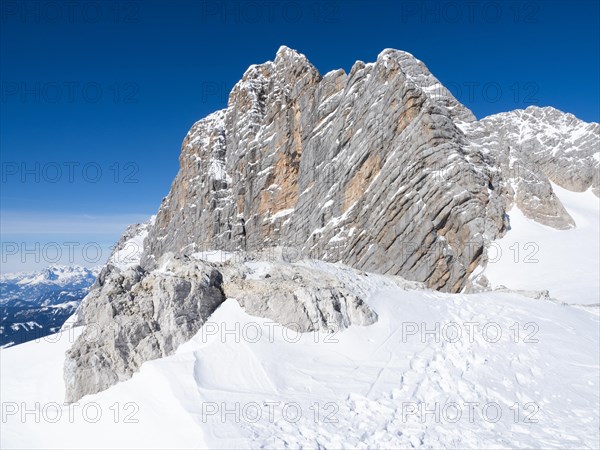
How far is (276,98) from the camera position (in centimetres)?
7075

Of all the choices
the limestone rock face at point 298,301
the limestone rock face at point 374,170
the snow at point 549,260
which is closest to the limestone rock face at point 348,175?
the limestone rock face at point 374,170

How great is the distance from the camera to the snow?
3075 centimetres

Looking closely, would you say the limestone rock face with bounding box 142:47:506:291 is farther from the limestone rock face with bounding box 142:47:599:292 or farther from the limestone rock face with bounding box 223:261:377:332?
A: the limestone rock face with bounding box 223:261:377:332

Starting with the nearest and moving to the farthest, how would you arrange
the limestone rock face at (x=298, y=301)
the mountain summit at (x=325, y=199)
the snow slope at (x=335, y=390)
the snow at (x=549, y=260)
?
1. the snow slope at (x=335, y=390)
2. the mountain summit at (x=325, y=199)
3. the limestone rock face at (x=298, y=301)
4. the snow at (x=549, y=260)

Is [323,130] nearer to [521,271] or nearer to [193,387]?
[521,271]

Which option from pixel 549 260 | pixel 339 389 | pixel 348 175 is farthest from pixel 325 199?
pixel 339 389

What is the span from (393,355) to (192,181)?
76.7 m

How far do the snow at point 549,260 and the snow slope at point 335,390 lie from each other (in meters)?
16.5

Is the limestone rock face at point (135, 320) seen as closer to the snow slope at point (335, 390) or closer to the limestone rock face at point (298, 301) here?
the snow slope at point (335, 390)

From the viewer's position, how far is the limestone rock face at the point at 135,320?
11164 mm

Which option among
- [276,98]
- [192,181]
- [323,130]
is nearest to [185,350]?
[323,130]

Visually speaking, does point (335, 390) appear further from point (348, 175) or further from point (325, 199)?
point (325, 199)

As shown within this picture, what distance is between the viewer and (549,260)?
3556 centimetres

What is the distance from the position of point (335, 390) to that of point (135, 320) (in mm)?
6502
